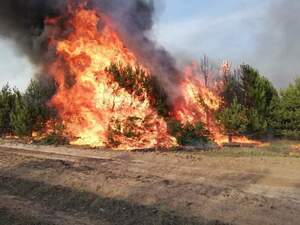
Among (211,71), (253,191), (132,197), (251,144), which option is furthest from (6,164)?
(211,71)

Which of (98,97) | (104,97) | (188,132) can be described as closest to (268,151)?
(188,132)

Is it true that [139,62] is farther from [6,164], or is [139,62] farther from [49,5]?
[6,164]

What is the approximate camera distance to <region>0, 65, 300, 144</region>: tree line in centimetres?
2875

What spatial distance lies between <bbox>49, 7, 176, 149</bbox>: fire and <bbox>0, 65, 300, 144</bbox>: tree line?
0.84m

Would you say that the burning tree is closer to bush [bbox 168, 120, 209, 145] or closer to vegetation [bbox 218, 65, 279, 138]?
bush [bbox 168, 120, 209, 145]

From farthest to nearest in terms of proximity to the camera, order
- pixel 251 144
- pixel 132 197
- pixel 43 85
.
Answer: pixel 43 85 < pixel 251 144 < pixel 132 197

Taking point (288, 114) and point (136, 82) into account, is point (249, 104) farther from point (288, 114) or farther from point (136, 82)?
point (136, 82)

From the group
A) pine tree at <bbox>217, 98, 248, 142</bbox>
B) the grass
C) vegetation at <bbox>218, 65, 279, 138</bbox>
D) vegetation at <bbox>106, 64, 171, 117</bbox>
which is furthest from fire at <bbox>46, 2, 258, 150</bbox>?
the grass

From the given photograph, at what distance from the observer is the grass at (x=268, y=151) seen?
22.7 meters

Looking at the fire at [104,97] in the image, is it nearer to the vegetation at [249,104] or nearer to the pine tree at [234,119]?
the pine tree at [234,119]

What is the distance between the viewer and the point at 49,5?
32688 millimetres

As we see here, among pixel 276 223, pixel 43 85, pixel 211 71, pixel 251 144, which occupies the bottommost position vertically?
pixel 276 223

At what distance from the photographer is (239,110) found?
2994cm

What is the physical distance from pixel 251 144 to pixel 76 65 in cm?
1167
